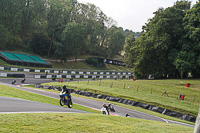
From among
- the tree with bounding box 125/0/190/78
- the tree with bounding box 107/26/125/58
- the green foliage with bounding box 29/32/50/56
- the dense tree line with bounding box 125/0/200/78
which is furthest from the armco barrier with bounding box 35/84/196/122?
the tree with bounding box 107/26/125/58

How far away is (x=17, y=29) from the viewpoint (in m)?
76.3

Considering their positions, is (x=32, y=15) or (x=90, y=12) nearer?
(x=32, y=15)

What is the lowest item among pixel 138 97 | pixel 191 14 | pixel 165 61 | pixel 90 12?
pixel 138 97

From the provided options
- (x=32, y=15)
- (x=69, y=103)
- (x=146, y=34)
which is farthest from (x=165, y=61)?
(x=32, y=15)

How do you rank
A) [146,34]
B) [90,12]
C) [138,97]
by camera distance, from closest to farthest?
[138,97]
[146,34]
[90,12]

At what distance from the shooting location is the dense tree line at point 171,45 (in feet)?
153

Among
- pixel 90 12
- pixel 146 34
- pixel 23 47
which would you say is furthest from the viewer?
pixel 90 12

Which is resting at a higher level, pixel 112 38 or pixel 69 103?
pixel 112 38

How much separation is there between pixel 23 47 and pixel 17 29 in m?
8.04

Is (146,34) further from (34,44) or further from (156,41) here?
(34,44)

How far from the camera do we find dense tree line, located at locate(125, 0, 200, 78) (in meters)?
46.7

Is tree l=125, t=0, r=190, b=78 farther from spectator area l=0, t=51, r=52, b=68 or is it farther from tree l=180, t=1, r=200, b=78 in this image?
spectator area l=0, t=51, r=52, b=68

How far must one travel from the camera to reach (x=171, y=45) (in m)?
52.3

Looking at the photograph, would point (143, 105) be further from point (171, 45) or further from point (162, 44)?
point (171, 45)
